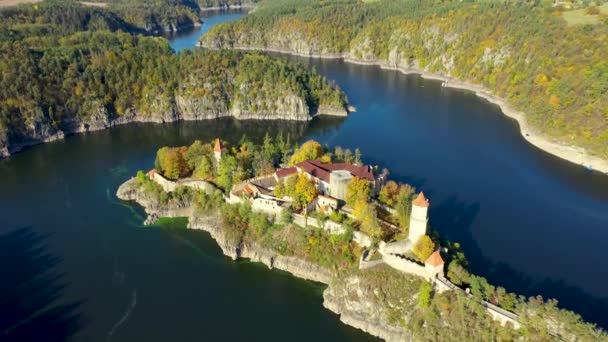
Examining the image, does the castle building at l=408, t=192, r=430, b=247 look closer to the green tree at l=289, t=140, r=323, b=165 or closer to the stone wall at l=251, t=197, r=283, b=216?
the stone wall at l=251, t=197, r=283, b=216

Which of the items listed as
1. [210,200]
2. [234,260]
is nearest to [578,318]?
[234,260]

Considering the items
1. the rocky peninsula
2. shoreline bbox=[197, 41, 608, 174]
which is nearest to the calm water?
shoreline bbox=[197, 41, 608, 174]

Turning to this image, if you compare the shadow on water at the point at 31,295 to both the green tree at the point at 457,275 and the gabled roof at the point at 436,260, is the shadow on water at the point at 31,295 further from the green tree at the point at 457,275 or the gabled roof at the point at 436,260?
the green tree at the point at 457,275

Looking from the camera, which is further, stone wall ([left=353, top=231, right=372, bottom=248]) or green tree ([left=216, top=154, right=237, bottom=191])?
green tree ([left=216, top=154, right=237, bottom=191])

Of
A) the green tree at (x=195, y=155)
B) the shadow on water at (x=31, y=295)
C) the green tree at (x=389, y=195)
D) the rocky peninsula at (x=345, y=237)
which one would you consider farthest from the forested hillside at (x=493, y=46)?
the shadow on water at (x=31, y=295)

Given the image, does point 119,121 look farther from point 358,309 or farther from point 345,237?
point 358,309

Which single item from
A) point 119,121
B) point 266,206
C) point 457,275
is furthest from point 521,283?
point 119,121
